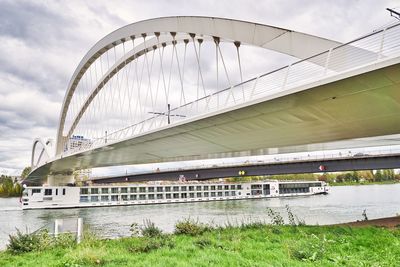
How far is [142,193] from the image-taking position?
43.6 m

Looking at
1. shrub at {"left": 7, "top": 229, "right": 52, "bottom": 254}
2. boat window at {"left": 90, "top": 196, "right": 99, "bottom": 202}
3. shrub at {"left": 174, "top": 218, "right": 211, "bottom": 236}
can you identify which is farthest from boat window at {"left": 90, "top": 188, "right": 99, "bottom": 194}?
shrub at {"left": 7, "top": 229, "right": 52, "bottom": 254}

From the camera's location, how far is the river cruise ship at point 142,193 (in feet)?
129

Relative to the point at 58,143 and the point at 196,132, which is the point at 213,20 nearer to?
the point at 196,132

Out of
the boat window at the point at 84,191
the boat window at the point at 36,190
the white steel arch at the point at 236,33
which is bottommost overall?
the boat window at the point at 84,191

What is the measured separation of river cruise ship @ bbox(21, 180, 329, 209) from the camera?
39.5 metres

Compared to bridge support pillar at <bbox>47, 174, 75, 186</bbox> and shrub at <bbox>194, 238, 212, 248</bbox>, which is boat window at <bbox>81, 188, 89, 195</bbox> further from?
shrub at <bbox>194, 238, 212, 248</bbox>

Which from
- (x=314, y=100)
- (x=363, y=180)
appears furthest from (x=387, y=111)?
(x=363, y=180)

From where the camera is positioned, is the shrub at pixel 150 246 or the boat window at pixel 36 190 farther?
the boat window at pixel 36 190

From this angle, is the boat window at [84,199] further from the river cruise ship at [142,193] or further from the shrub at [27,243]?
the shrub at [27,243]

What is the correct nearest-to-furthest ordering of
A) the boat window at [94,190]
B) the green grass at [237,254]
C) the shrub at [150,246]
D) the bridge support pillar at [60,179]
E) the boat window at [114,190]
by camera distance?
the green grass at [237,254] → the shrub at [150,246] → the boat window at [94,190] → the boat window at [114,190] → the bridge support pillar at [60,179]

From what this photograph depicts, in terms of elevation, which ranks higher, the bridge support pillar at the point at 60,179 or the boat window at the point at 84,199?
the bridge support pillar at the point at 60,179

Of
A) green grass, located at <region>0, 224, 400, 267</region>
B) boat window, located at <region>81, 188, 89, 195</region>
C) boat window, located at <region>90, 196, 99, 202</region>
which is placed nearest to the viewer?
green grass, located at <region>0, 224, 400, 267</region>

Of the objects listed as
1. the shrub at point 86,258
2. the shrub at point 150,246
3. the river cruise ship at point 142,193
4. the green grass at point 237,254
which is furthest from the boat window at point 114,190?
the shrub at point 86,258

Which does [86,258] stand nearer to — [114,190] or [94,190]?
[114,190]
